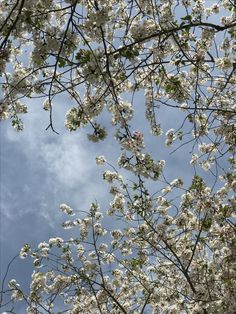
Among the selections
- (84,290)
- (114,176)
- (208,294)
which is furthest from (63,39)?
(84,290)

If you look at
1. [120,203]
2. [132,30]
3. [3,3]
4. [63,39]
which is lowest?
[63,39]

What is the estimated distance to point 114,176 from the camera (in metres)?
9.72

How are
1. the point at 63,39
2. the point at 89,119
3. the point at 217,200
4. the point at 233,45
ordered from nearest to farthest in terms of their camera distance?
the point at 63,39
the point at 89,119
the point at 233,45
the point at 217,200

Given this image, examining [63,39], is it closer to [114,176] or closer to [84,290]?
[114,176]

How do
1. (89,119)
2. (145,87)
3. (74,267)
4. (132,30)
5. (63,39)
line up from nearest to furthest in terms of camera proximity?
(63,39) < (132,30) < (89,119) < (145,87) < (74,267)

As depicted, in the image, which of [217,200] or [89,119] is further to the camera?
[217,200]

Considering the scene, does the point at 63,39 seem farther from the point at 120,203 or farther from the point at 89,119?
the point at 120,203

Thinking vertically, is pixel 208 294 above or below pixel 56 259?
below

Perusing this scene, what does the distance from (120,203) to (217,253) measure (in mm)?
2296

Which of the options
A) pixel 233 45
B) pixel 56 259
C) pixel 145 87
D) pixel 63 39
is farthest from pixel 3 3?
pixel 56 259

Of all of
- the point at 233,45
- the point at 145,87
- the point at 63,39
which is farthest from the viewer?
the point at 145,87

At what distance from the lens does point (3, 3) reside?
17.4 feet

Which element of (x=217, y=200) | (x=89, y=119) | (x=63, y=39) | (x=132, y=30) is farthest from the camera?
(x=217, y=200)

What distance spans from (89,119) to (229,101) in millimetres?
3035
